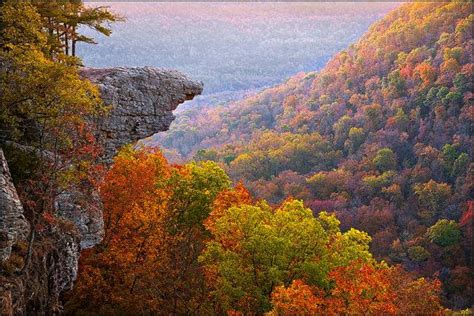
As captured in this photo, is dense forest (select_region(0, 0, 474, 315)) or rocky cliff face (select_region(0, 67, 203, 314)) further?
dense forest (select_region(0, 0, 474, 315))

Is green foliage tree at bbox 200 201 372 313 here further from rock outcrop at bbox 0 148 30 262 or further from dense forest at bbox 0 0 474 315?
rock outcrop at bbox 0 148 30 262

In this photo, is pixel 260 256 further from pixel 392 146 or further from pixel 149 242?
pixel 392 146

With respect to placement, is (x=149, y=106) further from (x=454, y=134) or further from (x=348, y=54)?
(x=348, y=54)

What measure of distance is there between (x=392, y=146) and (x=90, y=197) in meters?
98.6

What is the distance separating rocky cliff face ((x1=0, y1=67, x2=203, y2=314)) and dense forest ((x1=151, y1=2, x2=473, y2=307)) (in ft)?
175

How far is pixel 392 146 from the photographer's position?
112688 mm

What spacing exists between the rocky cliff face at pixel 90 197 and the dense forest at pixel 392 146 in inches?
2098

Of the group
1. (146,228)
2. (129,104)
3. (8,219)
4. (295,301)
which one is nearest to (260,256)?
(295,301)

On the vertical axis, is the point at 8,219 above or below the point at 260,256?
above

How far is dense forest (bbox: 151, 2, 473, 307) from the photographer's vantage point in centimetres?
8075

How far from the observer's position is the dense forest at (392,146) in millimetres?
80750

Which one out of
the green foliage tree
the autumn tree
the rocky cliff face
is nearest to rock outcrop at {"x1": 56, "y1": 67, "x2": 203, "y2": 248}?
the rocky cliff face

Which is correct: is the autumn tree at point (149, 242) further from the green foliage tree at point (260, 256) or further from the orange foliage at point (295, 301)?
the orange foliage at point (295, 301)

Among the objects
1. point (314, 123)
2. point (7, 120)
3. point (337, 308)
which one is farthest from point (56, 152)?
point (314, 123)
